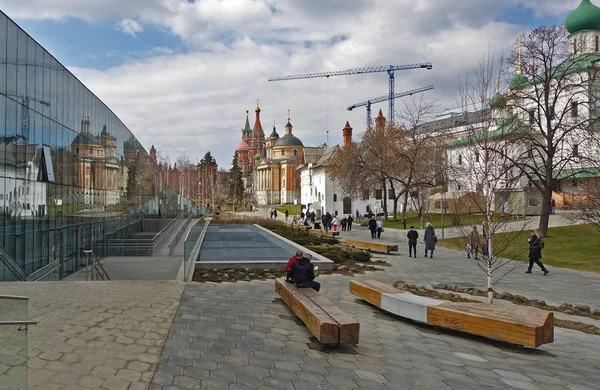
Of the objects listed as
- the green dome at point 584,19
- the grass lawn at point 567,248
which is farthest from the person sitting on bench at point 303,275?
the green dome at point 584,19

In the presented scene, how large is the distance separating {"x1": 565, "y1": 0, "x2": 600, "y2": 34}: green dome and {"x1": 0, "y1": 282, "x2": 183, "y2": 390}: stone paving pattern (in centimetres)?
5363

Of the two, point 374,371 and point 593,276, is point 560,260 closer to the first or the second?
point 593,276

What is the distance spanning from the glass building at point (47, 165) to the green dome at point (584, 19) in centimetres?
4740

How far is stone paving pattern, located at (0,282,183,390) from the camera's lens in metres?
5.26

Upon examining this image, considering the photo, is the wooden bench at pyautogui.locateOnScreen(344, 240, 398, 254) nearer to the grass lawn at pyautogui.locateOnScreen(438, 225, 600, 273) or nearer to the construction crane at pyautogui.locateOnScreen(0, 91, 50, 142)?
the grass lawn at pyautogui.locateOnScreen(438, 225, 600, 273)

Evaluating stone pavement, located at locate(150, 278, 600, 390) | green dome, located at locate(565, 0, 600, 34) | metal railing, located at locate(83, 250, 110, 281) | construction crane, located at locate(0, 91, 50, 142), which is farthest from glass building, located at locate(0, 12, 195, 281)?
green dome, located at locate(565, 0, 600, 34)

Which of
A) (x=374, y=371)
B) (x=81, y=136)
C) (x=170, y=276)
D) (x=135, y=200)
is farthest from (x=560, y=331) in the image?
(x=135, y=200)

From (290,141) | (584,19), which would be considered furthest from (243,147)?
(584,19)

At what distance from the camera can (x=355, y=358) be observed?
6613 mm

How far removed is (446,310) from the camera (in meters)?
8.09

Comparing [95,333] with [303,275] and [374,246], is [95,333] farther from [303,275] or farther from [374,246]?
[374,246]

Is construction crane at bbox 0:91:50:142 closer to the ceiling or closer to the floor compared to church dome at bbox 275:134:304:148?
closer to the floor

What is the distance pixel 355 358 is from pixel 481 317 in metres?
2.31

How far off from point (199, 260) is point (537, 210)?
44770 mm
